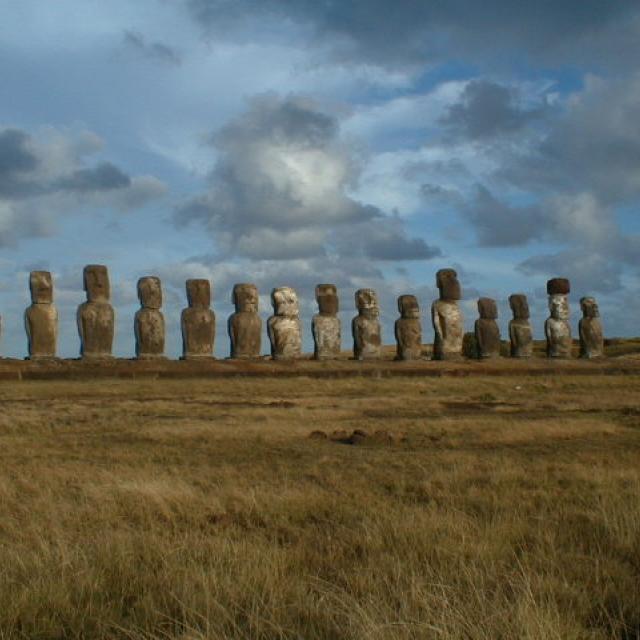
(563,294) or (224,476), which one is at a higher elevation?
(563,294)

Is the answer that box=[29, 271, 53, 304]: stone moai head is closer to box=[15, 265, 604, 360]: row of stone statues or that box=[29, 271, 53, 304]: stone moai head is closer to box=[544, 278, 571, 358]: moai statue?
box=[15, 265, 604, 360]: row of stone statues

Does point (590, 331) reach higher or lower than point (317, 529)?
higher

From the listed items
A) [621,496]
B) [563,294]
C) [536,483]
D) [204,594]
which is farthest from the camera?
[563,294]

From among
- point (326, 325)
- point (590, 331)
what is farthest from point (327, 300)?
point (590, 331)

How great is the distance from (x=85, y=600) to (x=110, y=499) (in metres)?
2.65

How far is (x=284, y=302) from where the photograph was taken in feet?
80.8

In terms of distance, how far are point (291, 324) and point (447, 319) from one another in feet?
16.0

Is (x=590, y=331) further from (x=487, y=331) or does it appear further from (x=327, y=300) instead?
(x=327, y=300)

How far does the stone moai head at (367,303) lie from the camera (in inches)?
1024

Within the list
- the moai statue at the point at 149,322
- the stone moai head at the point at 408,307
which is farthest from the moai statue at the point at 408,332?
the moai statue at the point at 149,322

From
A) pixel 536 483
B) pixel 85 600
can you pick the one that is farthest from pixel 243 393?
pixel 85 600

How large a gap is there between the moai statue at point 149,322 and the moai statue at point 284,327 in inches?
124

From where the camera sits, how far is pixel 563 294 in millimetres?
28594

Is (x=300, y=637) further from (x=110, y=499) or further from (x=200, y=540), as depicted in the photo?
(x=110, y=499)
